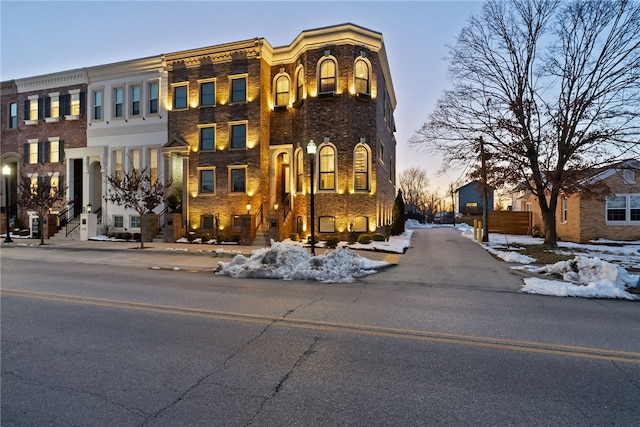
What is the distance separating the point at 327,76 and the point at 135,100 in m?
14.5

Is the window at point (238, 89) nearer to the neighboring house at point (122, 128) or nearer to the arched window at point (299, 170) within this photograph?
the arched window at point (299, 170)

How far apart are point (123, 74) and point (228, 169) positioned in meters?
11.1

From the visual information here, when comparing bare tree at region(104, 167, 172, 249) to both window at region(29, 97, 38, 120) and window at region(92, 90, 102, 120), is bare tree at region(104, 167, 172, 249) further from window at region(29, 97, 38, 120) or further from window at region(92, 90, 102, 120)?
window at region(29, 97, 38, 120)

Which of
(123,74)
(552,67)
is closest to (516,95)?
(552,67)

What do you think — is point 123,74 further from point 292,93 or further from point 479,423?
point 479,423

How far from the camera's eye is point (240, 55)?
21.9 m

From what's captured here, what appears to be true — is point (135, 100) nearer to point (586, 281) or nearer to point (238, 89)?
point (238, 89)

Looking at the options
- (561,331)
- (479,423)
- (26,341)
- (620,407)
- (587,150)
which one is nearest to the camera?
(479,423)

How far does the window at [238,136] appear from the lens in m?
22.1

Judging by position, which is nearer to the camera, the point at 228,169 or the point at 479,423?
the point at 479,423

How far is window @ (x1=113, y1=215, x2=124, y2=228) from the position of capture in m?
24.5

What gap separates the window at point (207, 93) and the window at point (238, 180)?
16.0ft

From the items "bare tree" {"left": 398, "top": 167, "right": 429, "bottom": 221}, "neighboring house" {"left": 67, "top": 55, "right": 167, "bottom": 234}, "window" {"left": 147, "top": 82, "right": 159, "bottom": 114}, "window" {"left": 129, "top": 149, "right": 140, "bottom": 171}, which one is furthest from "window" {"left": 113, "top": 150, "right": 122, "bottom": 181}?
"bare tree" {"left": 398, "top": 167, "right": 429, "bottom": 221}

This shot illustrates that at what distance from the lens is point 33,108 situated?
27.6m
